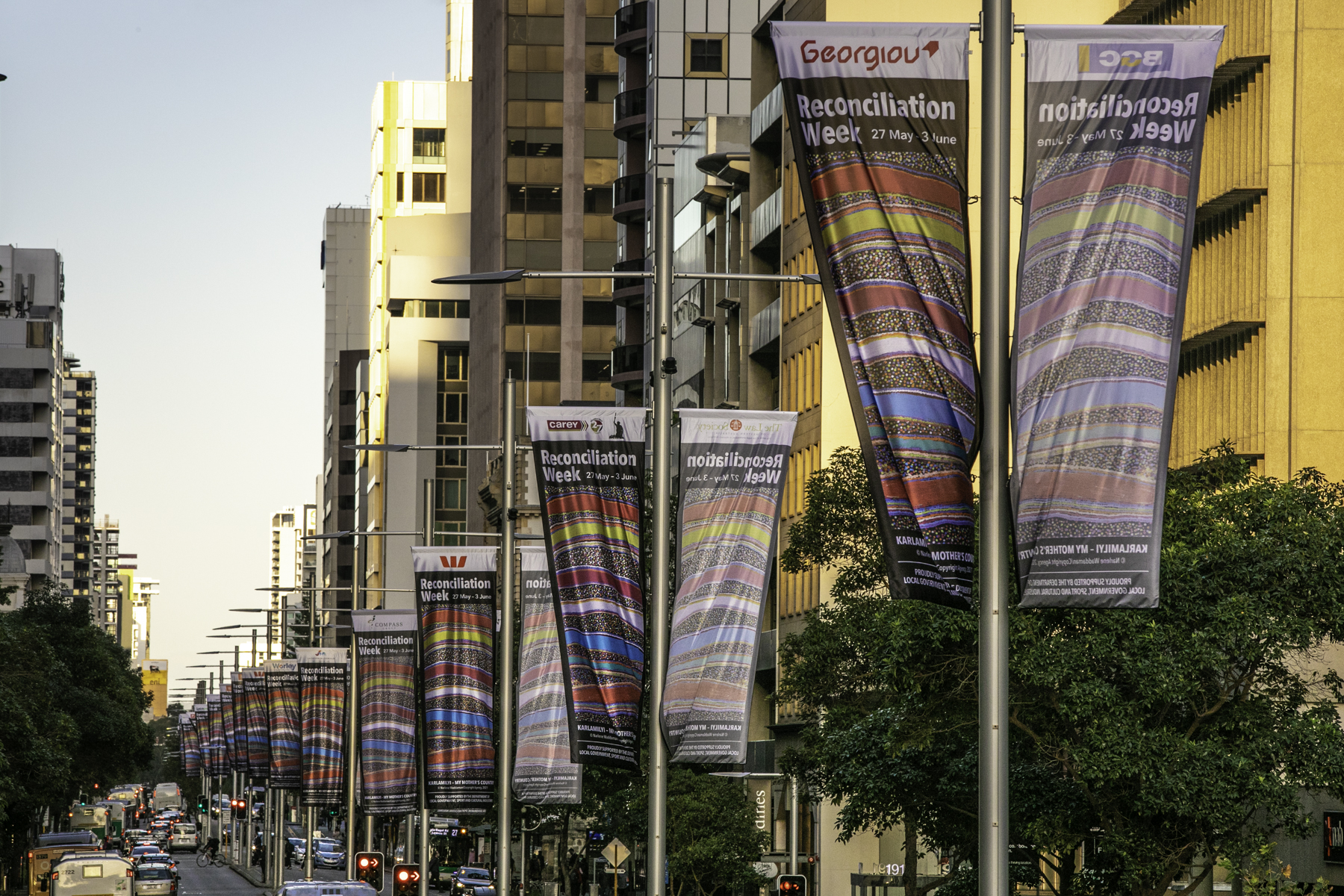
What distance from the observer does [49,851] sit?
75.9 m

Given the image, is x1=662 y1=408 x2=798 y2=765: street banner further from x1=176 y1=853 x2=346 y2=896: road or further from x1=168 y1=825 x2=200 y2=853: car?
x1=168 y1=825 x2=200 y2=853: car

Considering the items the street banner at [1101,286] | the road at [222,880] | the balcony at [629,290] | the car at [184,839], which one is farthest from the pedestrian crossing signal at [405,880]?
the car at [184,839]

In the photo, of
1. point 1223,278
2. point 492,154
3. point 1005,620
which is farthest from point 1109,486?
point 492,154

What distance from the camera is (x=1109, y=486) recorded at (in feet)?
43.7

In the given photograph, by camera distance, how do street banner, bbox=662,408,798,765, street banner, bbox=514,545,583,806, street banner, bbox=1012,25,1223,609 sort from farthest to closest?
street banner, bbox=514,545,583,806, street banner, bbox=662,408,798,765, street banner, bbox=1012,25,1223,609

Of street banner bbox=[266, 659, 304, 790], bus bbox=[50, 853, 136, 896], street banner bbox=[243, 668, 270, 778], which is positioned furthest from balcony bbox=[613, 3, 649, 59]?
bus bbox=[50, 853, 136, 896]

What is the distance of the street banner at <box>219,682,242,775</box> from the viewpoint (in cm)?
8762

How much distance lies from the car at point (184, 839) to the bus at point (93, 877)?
91901 millimetres

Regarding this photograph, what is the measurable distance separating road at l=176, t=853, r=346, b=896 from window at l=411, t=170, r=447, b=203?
2753 inches

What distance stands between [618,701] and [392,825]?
114164 mm

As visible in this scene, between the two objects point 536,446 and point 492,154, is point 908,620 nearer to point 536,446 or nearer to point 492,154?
point 536,446

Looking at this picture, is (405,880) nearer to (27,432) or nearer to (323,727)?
(323,727)

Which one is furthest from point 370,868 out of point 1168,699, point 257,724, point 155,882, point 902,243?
point 902,243

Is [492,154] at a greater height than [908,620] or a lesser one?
greater
